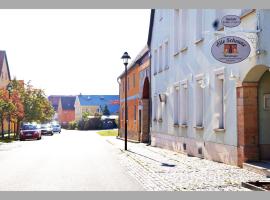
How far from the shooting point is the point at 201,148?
62.6 ft

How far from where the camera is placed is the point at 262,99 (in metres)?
14.8

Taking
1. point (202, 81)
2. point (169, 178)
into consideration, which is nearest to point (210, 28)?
point (202, 81)

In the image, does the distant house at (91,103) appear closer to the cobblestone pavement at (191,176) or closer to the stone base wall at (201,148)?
the stone base wall at (201,148)

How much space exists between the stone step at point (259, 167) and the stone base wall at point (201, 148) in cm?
110

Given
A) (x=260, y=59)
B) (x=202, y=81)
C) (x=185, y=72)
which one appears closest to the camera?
(x=260, y=59)

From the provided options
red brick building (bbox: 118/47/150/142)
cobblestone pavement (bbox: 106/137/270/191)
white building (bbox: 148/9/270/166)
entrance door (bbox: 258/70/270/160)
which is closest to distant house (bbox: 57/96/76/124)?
red brick building (bbox: 118/47/150/142)

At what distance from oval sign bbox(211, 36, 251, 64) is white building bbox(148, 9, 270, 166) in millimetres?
432

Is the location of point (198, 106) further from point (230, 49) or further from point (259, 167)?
point (230, 49)

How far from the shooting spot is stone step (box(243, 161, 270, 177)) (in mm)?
12638

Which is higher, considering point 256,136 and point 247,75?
point 247,75

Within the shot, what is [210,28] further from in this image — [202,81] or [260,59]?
[260,59]

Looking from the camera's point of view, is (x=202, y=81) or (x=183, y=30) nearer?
(x=202, y=81)

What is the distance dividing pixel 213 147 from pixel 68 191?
8.50m

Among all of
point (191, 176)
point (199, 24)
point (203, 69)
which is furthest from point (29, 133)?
point (191, 176)
